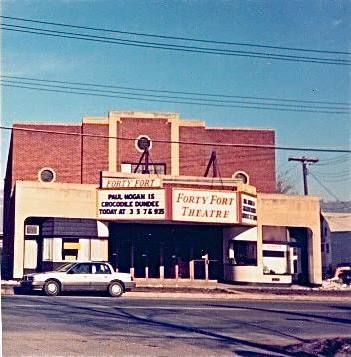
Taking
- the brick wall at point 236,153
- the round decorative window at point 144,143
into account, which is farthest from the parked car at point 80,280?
the brick wall at point 236,153

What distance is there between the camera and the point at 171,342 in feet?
41.4

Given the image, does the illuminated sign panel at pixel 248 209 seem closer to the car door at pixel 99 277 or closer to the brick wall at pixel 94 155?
the brick wall at pixel 94 155

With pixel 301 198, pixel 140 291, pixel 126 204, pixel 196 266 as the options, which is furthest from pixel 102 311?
pixel 301 198

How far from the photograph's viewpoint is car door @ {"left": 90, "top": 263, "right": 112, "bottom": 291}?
25616 mm

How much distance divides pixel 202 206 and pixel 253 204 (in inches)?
141

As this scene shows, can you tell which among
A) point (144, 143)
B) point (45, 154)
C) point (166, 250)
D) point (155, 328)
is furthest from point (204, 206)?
point (155, 328)

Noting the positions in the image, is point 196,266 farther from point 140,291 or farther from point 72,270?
point 72,270

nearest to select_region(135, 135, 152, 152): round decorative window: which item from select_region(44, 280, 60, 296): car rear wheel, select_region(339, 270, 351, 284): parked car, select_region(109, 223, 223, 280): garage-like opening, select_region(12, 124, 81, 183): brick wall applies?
select_region(12, 124, 81, 183): brick wall

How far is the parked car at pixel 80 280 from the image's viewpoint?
24828 millimetres

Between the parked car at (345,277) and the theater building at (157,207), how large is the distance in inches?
166

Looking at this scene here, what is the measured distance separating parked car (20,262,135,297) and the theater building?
597 cm

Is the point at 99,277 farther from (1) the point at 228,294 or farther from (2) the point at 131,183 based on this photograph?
(2) the point at 131,183

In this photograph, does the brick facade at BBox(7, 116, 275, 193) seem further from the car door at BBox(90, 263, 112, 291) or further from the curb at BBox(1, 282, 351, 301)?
the car door at BBox(90, 263, 112, 291)

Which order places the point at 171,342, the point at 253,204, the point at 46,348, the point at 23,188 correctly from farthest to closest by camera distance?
the point at 253,204 → the point at 23,188 → the point at 171,342 → the point at 46,348
